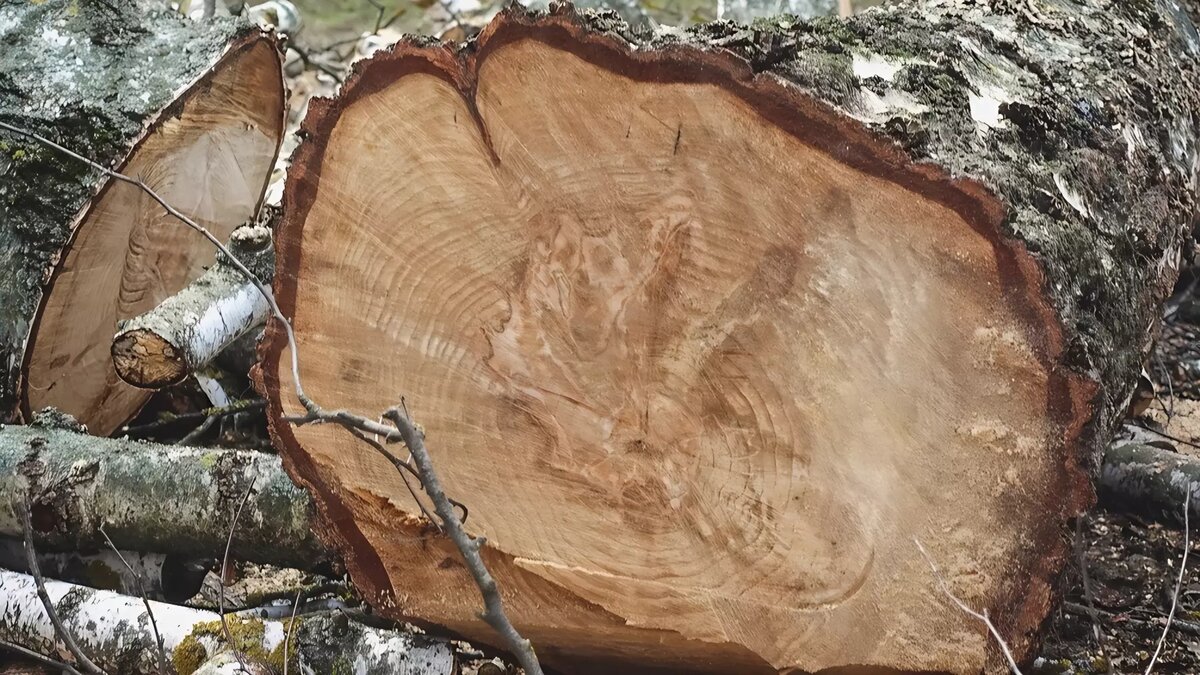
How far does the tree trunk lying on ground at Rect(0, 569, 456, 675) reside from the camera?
1.93m

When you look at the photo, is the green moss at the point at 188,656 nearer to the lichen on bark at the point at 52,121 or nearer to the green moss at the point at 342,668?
the green moss at the point at 342,668

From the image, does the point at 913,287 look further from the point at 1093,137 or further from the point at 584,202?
the point at 1093,137

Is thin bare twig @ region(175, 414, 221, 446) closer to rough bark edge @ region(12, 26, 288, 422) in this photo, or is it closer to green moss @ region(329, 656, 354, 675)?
rough bark edge @ region(12, 26, 288, 422)

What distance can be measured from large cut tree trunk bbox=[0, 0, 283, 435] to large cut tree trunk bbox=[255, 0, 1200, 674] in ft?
3.73

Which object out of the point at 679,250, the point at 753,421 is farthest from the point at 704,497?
the point at 679,250

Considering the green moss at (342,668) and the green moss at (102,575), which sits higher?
the green moss at (342,668)

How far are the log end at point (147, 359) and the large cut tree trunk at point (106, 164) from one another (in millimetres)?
550

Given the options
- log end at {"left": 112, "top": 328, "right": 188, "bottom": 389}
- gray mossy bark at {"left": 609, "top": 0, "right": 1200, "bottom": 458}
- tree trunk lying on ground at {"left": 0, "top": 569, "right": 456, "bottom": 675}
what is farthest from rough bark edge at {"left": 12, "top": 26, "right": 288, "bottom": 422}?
gray mossy bark at {"left": 609, "top": 0, "right": 1200, "bottom": 458}

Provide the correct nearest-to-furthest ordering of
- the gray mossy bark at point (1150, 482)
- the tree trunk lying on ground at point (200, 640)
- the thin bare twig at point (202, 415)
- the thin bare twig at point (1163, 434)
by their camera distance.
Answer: the tree trunk lying on ground at point (200, 640) → the gray mossy bark at point (1150, 482) → the thin bare twig at point (1163, 434) → the thin bare twig at point (202, 415)

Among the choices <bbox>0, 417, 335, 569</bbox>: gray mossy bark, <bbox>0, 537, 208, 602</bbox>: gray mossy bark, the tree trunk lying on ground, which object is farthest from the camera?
<bbox>0, 537, 208, 602</bbox>: gray mossy bark

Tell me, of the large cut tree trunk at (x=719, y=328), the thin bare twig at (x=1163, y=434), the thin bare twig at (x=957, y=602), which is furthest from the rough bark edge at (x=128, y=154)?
the thin bare twig at (x=1163, y=434)

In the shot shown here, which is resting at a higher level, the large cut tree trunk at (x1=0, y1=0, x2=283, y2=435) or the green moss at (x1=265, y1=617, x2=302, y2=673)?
the large cut tree trunk at (x1=0, y1=0, x2=283, y2=435)

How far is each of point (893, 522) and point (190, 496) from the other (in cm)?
149

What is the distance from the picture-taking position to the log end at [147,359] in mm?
2281
